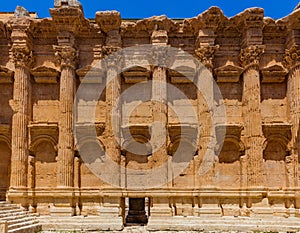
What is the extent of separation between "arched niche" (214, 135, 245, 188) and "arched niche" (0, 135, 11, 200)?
30.3 feet

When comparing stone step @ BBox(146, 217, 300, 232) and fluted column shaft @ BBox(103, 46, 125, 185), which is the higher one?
fluted column shaft @ BBox(103, 46, 125, 185)

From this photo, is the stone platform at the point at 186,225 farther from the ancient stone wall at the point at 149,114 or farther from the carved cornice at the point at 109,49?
the carved cornice at the point at 109,49

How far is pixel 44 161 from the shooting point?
2008 cm

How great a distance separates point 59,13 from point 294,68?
10.5 metres

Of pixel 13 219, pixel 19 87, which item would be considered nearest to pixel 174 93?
pixel 19 87

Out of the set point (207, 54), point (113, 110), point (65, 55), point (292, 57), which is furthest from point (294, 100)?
point (65, 55)

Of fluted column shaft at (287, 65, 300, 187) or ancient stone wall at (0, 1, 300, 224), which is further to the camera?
fluted column shaft at (287, 65, 300, 187)

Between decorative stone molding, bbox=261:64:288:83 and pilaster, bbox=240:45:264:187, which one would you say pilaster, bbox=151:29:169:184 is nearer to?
pilaster, bbox=240:45:264:187

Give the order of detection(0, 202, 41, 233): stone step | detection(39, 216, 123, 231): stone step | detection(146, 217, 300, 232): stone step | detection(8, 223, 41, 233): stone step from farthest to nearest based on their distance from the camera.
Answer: detection(39, 216, 123, 231): stone step, detection(146, 217, 300, 232): stone step, detection(0, 202, 41, 233): stone step, detection(8, 223, 41, 233): stone step

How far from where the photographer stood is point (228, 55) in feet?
68.2

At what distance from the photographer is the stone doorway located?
886 inches

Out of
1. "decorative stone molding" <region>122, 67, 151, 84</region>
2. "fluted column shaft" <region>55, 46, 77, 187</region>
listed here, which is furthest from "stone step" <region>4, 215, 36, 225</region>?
"decorative stone molding" <region>122, 67, 151, 84</region>

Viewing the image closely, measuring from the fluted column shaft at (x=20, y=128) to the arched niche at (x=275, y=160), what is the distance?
10404 mm

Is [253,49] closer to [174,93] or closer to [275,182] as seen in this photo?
[174,93]
